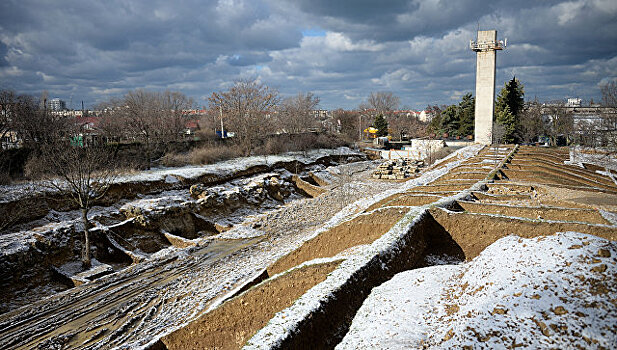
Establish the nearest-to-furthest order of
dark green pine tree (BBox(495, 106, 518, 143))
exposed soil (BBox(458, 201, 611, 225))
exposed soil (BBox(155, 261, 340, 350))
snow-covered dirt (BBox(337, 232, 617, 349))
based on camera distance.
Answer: snow-covered dirt (BBox(337, 232, 617, 349)) < exposed soil (BBox(155, 261, 340, 350)) < exposed soil (BBox(458, 201, 611, 225)) < dark green pine tree (BBox(495, 106, 518, 143))

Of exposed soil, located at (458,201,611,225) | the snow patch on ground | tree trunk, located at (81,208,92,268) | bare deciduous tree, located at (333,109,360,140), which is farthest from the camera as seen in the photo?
bare deciduous tree, located at (333,109,360,140)

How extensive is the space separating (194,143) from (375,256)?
30.8m

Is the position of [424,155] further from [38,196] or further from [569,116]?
[38,196]

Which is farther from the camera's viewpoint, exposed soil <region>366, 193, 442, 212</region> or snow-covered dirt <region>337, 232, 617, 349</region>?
exposed soil <region>366, 193, 442, 212</region>

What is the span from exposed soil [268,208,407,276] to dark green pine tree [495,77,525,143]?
38.3m

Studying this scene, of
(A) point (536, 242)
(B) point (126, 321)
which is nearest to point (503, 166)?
(A) point (536, 242)

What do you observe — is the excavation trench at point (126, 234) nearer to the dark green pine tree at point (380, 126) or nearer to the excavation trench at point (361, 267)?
the excavation trench at point (361, 267)

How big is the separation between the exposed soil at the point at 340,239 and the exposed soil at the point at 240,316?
2747 mm

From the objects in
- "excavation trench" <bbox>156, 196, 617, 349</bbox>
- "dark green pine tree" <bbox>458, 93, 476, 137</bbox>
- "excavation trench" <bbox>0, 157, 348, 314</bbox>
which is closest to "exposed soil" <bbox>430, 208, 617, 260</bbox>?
"excavation trench" <bbox>156, 196, 617, 349</bbox>

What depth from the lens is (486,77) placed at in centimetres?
3828

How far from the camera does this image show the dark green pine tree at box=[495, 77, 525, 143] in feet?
138

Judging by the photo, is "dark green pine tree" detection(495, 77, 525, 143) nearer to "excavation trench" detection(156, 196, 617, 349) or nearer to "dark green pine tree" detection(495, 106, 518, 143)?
"dark green pine tree" detection(495, 106, 518, 143)

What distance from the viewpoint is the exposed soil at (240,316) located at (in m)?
7.04

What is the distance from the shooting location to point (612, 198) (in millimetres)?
12859
